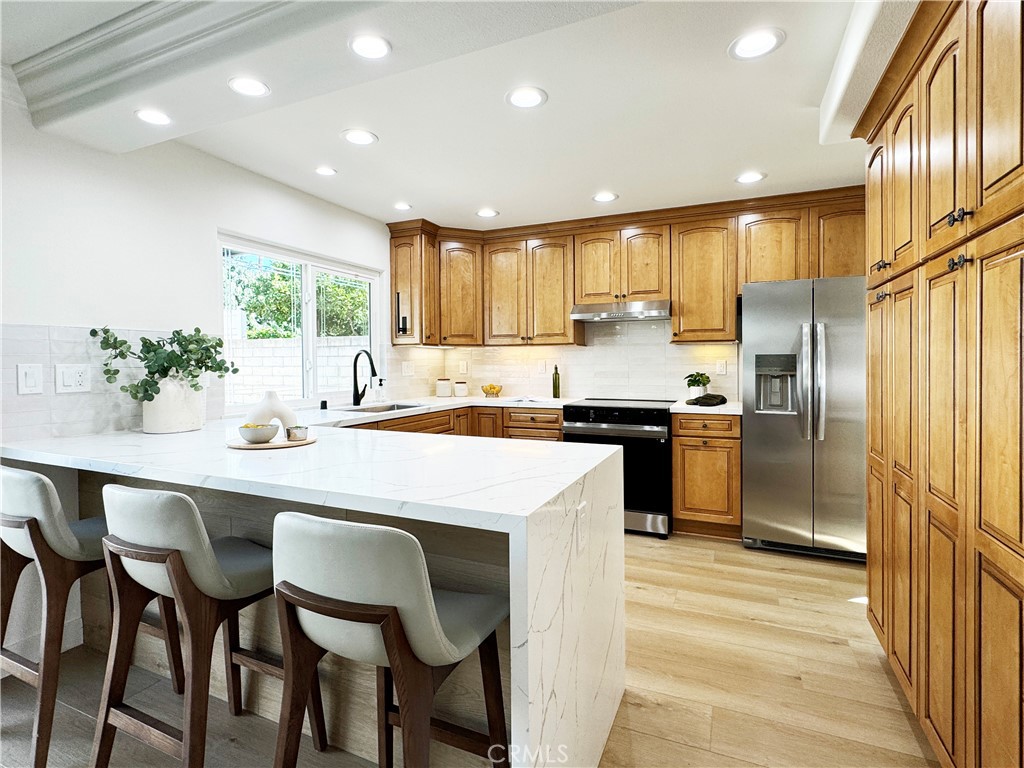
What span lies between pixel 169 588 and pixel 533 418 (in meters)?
3.00

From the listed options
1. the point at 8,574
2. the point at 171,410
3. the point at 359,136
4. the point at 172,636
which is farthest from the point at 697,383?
the point at 8,574

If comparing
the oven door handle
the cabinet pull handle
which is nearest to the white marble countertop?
the cabinet pull handle

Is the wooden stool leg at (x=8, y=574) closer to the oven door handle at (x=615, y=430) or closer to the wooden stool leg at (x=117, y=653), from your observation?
the wooden stool leg at (x=117, y=653)

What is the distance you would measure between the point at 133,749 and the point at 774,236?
4254 mm

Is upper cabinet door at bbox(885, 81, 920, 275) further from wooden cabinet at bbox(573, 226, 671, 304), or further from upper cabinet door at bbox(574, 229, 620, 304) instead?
upper cabinet door at bbox(574, 229, 620, 304)

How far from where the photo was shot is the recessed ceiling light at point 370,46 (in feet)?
5.29

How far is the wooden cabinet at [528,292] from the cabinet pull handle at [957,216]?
9.96ft

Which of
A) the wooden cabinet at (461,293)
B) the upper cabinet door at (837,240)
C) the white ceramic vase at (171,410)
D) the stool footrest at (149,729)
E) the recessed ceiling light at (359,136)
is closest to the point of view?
the stool footrest at (149,729)

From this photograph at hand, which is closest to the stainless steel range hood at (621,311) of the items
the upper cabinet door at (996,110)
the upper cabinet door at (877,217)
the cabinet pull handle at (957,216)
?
the upper cabinet door at (877,217)

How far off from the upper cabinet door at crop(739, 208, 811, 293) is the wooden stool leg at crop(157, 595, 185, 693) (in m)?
3.71

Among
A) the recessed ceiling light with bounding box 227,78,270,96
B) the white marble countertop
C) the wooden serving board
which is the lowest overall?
the white marble countertop

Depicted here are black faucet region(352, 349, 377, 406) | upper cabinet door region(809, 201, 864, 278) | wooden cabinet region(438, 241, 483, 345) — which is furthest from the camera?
wooden cabinet region(438, 241, 483, 345)

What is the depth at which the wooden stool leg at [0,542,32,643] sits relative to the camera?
1733 mm

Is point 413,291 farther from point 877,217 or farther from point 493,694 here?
point 493,694
